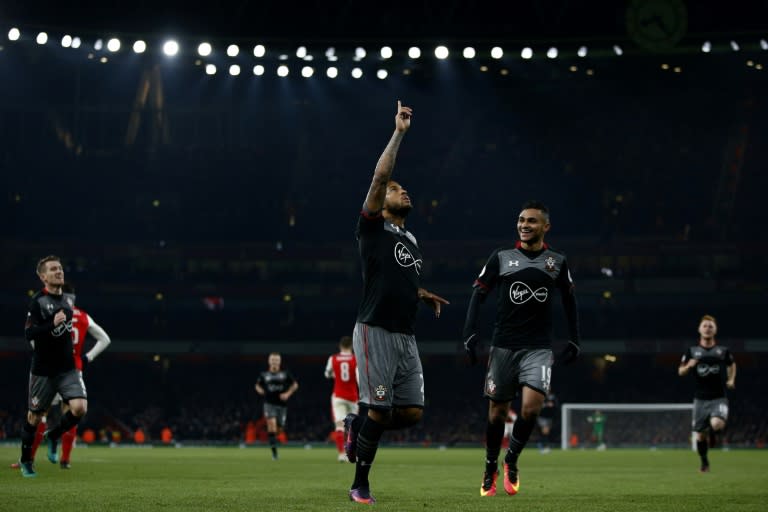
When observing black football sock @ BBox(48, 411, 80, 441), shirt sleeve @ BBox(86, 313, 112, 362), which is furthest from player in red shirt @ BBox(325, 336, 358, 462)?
black football sock @ BBox(48, 411, 80, 441)

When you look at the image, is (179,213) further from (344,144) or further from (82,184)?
(344,144)

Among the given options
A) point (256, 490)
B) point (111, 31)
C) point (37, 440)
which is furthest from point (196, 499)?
point (111, 31)

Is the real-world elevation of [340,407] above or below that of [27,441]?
below

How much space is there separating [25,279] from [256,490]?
37398mm

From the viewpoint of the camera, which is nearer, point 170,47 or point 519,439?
point 519,439

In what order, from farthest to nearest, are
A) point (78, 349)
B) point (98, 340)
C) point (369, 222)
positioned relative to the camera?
point (78, 349), point (98, 340), point (369, 222)

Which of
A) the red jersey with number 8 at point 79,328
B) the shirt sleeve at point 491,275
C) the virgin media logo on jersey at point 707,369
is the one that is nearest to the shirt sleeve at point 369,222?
the shirt sleeve at point 491,275

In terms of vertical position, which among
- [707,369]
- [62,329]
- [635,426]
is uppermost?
[62,329]

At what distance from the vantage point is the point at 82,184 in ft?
152

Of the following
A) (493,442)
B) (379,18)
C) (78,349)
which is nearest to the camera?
(493,442)

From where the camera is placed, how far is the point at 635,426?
32.4 metres

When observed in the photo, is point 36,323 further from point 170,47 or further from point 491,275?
point 170,47

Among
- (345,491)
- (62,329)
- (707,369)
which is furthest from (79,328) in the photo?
(707,369)

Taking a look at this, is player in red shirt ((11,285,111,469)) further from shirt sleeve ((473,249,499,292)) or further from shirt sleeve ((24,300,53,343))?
shirt sleeve ((473,249,499,292))
